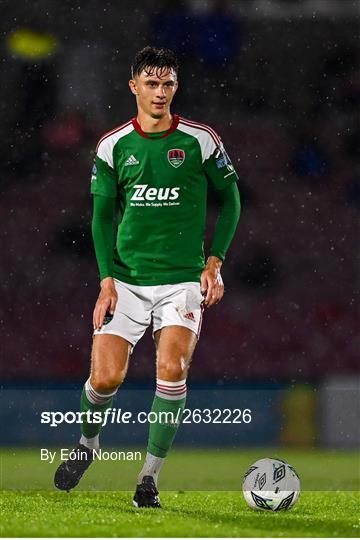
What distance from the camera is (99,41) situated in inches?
463

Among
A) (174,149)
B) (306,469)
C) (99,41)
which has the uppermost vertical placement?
(99,41)

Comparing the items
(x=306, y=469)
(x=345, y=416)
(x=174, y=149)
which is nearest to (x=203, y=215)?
(x=174, y=149)

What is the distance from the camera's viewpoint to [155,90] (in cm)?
544

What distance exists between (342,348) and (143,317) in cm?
691

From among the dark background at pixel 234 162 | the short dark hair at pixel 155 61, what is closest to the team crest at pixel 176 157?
the short dark hair at pixel 155 61

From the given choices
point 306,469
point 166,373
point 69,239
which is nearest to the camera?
point 166,373

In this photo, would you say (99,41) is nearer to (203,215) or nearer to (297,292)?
(297,292)

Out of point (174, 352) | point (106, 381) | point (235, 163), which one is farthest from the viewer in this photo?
point (235, 163)

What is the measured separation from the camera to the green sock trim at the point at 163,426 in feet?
17.5

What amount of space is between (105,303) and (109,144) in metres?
0.84

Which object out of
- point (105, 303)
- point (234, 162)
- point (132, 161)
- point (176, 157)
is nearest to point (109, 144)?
point (132, 161)

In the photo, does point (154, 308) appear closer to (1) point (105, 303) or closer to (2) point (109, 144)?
(1) point (105, 303)

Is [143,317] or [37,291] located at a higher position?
[143,317]

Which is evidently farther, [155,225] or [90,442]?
[90,442]
